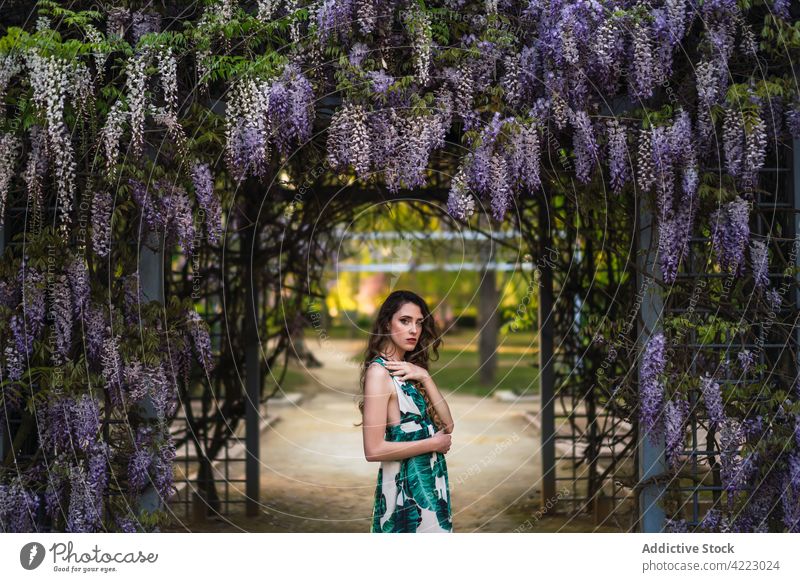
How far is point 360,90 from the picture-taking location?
391 cm

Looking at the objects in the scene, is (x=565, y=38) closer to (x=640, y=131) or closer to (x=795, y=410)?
(x=640, y=131)

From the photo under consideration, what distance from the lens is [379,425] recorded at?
318 centimetres

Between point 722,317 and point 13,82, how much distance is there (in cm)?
347

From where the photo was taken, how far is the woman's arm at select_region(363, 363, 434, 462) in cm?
316

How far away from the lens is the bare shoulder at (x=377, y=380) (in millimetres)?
3209

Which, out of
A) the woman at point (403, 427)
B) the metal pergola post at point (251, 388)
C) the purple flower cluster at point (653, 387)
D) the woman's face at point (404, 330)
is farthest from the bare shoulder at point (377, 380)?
the metal pergola post at point (251, 388)

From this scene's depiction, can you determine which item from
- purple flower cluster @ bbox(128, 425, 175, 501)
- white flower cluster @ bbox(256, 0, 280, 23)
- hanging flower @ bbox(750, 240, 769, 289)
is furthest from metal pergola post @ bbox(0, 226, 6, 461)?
hanging flower @ bbox(750, 240, 769, 289)

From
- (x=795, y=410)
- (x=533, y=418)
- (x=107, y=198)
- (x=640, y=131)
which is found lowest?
(x=533, y=418)

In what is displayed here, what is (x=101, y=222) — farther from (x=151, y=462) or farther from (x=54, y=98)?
(x=151, y=462)

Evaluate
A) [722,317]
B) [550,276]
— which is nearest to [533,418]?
[550,276]

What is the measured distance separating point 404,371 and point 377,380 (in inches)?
4.3

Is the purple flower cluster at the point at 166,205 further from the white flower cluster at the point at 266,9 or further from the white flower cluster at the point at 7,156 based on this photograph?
the white flower cluster at the point at 266,9

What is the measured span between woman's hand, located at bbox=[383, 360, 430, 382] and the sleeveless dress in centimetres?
3

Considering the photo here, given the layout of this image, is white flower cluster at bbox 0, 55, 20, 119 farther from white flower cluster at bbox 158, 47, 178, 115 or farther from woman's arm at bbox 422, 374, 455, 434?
woman's arm at bbox 422, 374, 455, 434
